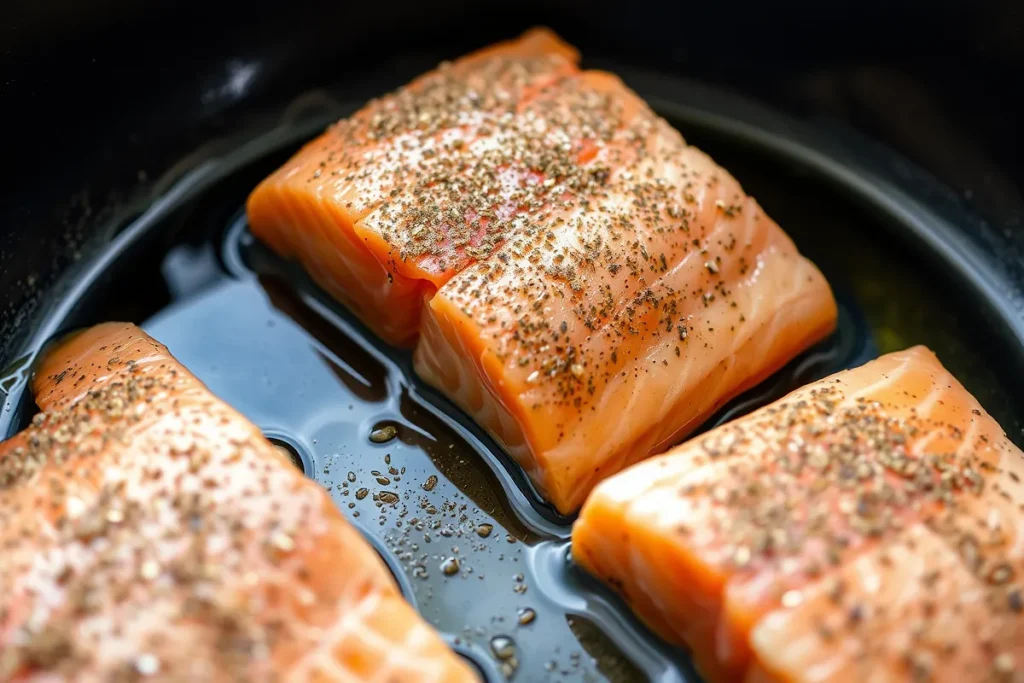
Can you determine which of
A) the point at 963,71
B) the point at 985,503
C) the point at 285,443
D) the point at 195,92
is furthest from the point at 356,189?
the point at 963,71

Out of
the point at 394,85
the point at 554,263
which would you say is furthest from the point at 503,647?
the point at 394,85

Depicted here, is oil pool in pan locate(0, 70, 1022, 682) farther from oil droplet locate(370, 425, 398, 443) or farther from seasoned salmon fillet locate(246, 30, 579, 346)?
seasoned salmon fillet locate(246, 30, 579, 346)

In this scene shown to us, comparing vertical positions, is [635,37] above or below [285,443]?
above

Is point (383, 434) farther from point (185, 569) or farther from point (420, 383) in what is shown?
point (185, 569)

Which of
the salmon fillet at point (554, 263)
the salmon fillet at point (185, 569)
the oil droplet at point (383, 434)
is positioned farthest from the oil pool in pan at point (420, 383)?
the salmon fillet at point (185, 569)

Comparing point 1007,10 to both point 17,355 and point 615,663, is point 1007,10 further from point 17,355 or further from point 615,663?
point 17,355

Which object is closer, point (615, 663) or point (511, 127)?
point (615, 663)

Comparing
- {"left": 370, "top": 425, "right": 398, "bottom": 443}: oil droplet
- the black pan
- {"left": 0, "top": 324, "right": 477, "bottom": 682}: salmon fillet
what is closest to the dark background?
the black pan
